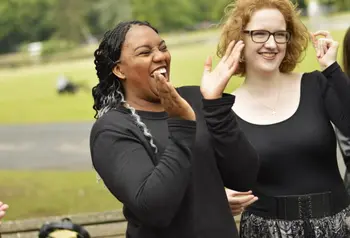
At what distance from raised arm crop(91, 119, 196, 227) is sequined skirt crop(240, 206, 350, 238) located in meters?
0.67

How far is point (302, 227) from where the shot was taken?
182 centimetres

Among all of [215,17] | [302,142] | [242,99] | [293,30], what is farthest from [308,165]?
[215,17]

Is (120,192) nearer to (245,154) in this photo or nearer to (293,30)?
(245,154)

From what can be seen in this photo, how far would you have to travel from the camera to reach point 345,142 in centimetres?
189

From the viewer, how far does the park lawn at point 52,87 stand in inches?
177

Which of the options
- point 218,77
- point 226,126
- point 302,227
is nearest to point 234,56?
point 218,77

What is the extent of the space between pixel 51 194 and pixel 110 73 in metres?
2.90

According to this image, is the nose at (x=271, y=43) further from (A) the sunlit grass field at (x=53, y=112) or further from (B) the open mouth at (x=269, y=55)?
(A) the sunlit grass field at (x=53, y=112)

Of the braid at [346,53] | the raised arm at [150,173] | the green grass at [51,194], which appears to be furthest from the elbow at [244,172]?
the green grass at [51,194]

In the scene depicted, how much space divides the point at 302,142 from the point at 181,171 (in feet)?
2.28

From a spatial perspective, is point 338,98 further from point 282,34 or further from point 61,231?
point 61,231

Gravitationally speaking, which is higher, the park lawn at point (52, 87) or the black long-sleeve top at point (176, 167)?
the black long-sleeve top at point (176, 167)

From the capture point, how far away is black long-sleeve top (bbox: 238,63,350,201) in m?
1.82

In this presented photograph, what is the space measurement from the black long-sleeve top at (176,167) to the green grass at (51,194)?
2670 mm
